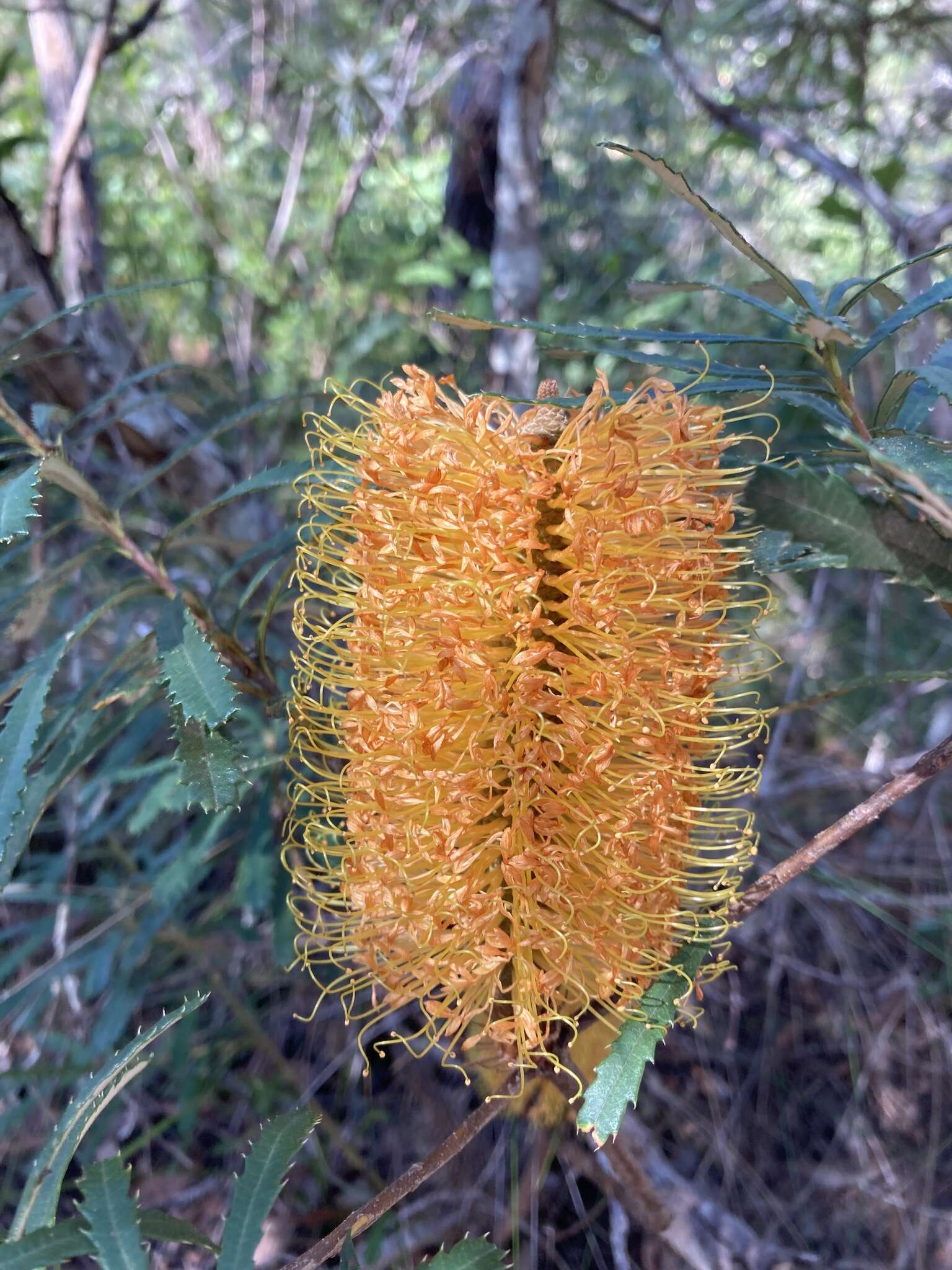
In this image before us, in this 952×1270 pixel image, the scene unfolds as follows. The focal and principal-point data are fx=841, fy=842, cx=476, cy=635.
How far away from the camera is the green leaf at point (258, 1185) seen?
695 mm

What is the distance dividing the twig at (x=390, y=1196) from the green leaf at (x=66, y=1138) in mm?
215

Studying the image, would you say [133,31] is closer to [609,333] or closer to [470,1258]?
[609,333]

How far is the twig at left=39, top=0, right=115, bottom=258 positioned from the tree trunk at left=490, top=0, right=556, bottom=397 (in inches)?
31.1

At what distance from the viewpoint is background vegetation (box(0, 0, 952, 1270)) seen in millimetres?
837

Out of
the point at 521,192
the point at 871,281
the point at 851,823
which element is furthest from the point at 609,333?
the point at 521,192

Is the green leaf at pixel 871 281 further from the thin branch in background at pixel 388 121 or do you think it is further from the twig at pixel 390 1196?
the thin branch in background at pixel 388 121

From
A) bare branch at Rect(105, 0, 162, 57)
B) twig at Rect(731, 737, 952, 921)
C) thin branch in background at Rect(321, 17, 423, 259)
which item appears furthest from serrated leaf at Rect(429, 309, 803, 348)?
thin branch in background at Rect(321, 17, 423, 259)

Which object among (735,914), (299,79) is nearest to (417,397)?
(735,914)

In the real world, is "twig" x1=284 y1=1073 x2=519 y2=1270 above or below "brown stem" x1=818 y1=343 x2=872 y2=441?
below

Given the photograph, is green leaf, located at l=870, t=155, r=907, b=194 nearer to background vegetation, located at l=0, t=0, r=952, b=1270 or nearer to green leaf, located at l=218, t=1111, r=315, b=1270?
background vegetation, located at l=0, t=0, r=952, b=1270

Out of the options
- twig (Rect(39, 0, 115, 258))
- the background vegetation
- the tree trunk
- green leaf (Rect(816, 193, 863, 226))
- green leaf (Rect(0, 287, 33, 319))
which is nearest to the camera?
the background vegetation

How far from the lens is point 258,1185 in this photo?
737mm

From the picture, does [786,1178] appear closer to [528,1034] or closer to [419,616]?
[528,1034]

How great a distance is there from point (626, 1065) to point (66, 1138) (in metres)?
0.50
